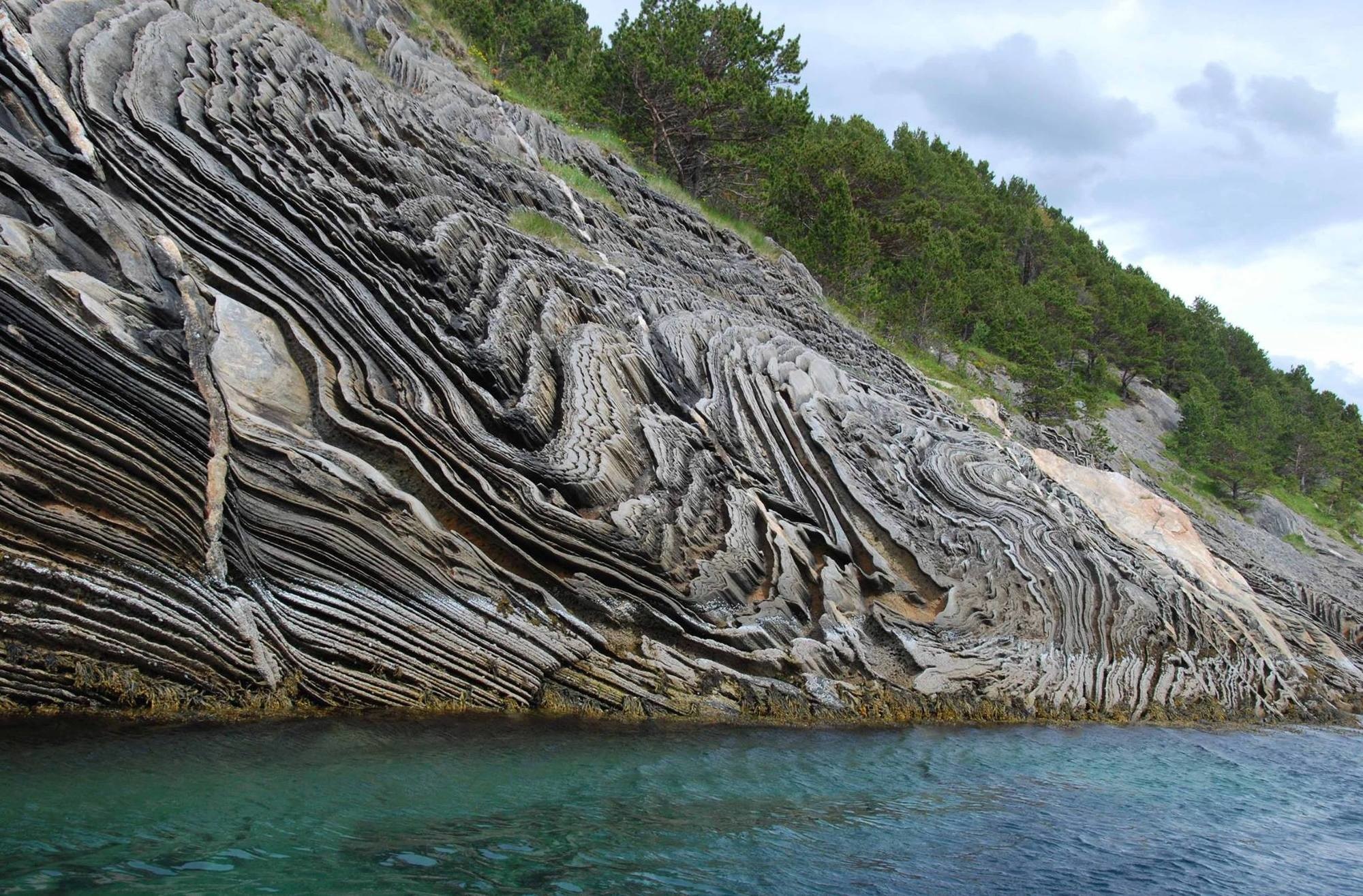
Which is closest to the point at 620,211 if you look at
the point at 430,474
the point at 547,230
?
the point at 547,230

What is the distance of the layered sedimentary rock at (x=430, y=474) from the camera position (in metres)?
7.85

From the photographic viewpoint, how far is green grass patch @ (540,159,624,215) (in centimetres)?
2142

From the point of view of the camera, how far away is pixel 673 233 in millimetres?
22906

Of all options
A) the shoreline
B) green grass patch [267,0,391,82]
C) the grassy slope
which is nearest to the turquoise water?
the shoreline

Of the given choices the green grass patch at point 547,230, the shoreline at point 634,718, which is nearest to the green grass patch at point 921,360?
the green grass patch at point 547,230

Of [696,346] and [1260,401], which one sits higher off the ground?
[1260,401]

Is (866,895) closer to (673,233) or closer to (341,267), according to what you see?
(341,267)

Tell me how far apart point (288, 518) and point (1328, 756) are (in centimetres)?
1373

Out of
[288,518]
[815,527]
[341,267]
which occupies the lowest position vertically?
[288,518]

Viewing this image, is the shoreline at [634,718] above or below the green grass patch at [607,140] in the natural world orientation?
below

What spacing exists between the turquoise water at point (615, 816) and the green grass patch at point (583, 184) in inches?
593

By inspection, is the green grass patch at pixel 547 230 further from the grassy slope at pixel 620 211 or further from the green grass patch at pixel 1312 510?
the green grass patch at pixel 1312 510

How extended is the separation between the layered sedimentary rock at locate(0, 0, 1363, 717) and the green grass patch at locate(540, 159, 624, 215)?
2.71 m

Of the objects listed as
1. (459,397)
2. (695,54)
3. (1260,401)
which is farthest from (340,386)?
(1260,401)
